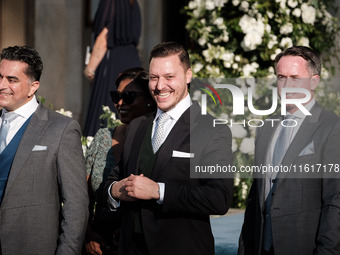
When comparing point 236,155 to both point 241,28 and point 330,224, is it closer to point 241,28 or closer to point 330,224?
point 241,28

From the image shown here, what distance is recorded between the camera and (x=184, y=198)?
316 cm

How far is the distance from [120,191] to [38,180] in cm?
44

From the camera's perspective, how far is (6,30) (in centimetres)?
883

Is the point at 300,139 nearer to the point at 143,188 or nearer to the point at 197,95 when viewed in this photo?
the point at 143,188

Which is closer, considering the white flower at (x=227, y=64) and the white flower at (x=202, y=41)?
the white flower at (x=227, y=64)

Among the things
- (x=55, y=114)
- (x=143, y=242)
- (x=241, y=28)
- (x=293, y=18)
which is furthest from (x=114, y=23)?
(x=143, y=242)

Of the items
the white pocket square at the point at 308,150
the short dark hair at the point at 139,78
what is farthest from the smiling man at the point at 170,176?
the short dark hair at the point at 139,78

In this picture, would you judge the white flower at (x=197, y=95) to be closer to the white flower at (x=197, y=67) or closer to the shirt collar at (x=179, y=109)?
the white flower at (x=197, y=67)

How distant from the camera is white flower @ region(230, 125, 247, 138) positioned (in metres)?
6.36

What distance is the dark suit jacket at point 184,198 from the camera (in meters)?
3.18

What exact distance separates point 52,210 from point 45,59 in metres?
5.44

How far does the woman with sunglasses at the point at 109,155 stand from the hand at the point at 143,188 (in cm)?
55

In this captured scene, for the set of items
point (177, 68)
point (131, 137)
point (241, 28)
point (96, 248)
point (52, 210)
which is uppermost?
point (241, 28)

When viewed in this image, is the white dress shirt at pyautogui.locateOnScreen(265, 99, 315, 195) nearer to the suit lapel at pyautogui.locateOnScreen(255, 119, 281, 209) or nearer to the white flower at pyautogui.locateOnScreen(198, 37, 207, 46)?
the suit lapel at pyautogui.locateOnScreen(255, 119, 281, 209)
